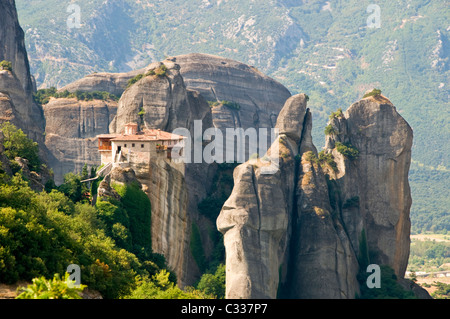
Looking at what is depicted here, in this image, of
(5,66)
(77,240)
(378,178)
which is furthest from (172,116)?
(77,240)

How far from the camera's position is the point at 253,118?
144m

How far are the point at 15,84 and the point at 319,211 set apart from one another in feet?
118

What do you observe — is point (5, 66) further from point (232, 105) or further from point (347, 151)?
Answer: point (232, 105)

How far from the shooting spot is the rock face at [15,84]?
9225 centimetres

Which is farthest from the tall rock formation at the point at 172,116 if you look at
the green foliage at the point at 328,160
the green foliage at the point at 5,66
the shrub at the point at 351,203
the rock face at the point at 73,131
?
the shrub at the point at 351,203

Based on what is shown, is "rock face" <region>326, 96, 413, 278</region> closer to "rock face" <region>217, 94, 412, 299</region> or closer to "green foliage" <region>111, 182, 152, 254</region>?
"rock face" <region>217, 94, 412, 299</region>

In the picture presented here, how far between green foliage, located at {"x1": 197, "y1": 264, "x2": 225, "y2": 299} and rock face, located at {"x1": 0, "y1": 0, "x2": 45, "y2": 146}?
78.7ft

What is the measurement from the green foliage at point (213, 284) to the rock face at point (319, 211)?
2.48 m

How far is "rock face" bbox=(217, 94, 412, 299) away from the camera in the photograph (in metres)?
94.2

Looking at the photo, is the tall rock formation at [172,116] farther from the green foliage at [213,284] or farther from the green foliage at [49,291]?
the green foliage at [49,291]

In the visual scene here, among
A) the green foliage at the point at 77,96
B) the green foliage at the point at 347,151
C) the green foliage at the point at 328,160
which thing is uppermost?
the green foliage at the point at 77,96

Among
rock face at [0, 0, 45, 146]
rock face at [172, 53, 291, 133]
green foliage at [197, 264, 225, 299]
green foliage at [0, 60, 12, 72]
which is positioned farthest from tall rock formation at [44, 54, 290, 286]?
green foliage at [0, 60, 12, 72]

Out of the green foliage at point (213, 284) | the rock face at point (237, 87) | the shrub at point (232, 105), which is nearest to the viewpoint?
the green foliage at point (213, 284)
